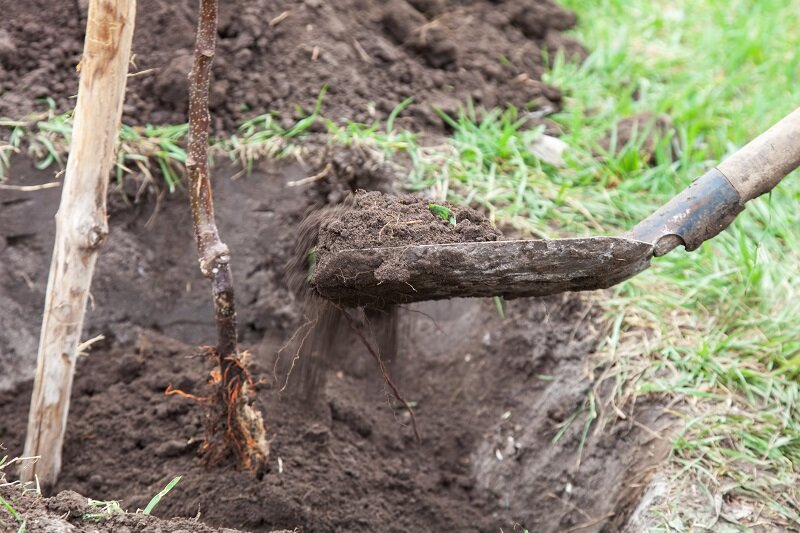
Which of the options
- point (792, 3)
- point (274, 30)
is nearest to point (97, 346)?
point (274, 30)

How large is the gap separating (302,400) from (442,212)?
976mm

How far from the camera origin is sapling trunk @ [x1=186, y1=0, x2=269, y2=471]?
226 centimetres

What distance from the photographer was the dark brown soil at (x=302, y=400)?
2.63 meters

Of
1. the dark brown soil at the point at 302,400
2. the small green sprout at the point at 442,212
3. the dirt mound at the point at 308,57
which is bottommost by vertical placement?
the dark brown soil at the point at 302,400

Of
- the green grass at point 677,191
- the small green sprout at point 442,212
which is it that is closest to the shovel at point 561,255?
the small green sprout at point 442,212

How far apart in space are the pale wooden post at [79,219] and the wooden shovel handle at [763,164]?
1.66m

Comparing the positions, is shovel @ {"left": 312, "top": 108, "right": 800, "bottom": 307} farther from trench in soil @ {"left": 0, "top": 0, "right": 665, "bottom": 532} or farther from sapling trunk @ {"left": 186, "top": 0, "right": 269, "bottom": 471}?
trench in soil @ {"left": 0, "top": 0, "right": 665, "bottom": 532}

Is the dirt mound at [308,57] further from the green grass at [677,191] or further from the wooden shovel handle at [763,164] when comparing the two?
the wooden shovel handle at [763,164]

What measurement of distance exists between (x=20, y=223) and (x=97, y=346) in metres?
0.51

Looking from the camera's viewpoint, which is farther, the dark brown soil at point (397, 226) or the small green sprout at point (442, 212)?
the small green sprout at point (442, 212)

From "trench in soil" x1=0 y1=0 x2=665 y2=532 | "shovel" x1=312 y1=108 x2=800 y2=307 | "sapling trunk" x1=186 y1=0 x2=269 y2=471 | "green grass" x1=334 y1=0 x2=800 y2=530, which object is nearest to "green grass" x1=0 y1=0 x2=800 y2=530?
"green grass" x1=334 y1=0 x2=800 y2=530

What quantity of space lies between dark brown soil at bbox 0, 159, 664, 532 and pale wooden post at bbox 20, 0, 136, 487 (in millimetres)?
221

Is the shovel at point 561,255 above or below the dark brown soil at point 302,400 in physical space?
above

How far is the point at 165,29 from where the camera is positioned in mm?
3438
